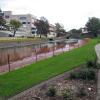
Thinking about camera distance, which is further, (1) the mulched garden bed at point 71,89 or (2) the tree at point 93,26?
(2) the tree at point 93,26

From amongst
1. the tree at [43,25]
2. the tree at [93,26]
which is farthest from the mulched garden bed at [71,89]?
the tree at [93,26]

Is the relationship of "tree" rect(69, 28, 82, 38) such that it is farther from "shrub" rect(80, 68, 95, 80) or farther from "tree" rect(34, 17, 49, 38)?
"shrub" rect(80, 68, 95, 80)

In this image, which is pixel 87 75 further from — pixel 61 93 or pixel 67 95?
pixel 67 95

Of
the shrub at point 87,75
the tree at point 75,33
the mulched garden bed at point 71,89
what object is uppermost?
the shrub at point 87,75

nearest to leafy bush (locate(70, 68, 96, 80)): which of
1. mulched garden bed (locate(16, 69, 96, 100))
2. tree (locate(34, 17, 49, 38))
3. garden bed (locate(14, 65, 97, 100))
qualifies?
mulched garden bed (locate(16, 69, 96, 100))

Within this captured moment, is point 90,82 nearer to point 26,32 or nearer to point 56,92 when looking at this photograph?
point 56,92

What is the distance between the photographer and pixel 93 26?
161m

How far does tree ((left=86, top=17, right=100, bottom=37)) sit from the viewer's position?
16079 cm

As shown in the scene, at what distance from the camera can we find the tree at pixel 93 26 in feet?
528

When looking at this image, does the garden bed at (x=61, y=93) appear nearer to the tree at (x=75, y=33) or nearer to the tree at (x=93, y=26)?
the tree at (x=75, y=33)

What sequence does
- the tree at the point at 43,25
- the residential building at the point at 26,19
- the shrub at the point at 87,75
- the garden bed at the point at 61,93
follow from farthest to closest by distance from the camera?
1. the residential building at the point at 26,19
2. the tree at the point at 43,25
3. the shrub at the point at 87,75
4. the garden bed at the point at 61,93

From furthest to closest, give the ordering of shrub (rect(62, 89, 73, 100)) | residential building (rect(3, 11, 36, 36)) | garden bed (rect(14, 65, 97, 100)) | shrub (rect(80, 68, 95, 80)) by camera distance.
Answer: residential building (rect(3, 11, 36, 36)), shrub (rect(80, 68, 95, 80)), garden bed (rect(14, 65, 97, 100)), shrub (rect(62, 89, 73, 100))

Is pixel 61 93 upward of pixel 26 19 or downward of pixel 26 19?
downward

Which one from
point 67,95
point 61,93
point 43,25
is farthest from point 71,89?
point 43,25
